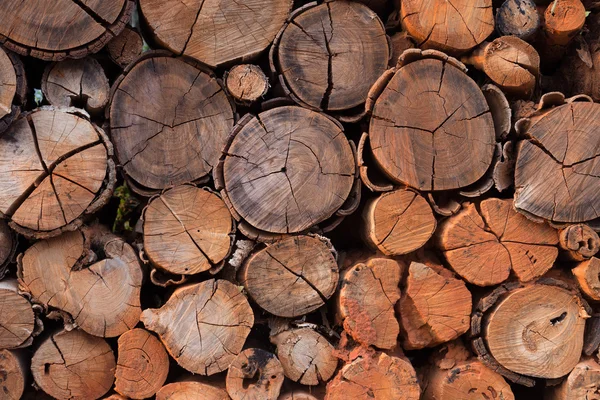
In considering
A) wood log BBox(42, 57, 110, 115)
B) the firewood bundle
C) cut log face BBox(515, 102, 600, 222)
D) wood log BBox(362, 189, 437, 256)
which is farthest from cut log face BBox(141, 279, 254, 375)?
cut log face BBox(515, 102, 600, 222)

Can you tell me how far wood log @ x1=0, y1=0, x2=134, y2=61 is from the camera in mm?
2818

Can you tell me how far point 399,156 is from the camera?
10.2 ft

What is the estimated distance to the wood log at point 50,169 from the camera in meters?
2.90

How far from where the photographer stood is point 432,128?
314cm

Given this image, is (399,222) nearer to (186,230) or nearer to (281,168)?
(281,168)

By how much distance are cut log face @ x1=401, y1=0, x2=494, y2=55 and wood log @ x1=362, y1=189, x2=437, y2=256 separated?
2.63 feet

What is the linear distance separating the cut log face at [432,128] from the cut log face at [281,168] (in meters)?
0.30

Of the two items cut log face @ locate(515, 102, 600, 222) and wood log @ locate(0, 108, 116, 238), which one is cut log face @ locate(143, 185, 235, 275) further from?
cut log face @ locate(515, 102, 600, 222)

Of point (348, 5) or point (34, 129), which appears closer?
point (34, 129)

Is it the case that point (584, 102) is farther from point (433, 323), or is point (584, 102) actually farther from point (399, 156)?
point (433, 323)

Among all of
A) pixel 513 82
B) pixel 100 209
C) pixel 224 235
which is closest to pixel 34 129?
pixel 100 209

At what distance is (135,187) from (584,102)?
7.63 ft

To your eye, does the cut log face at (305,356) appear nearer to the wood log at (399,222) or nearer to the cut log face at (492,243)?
the wood log at (399,222)

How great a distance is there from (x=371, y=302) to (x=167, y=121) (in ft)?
4.55
